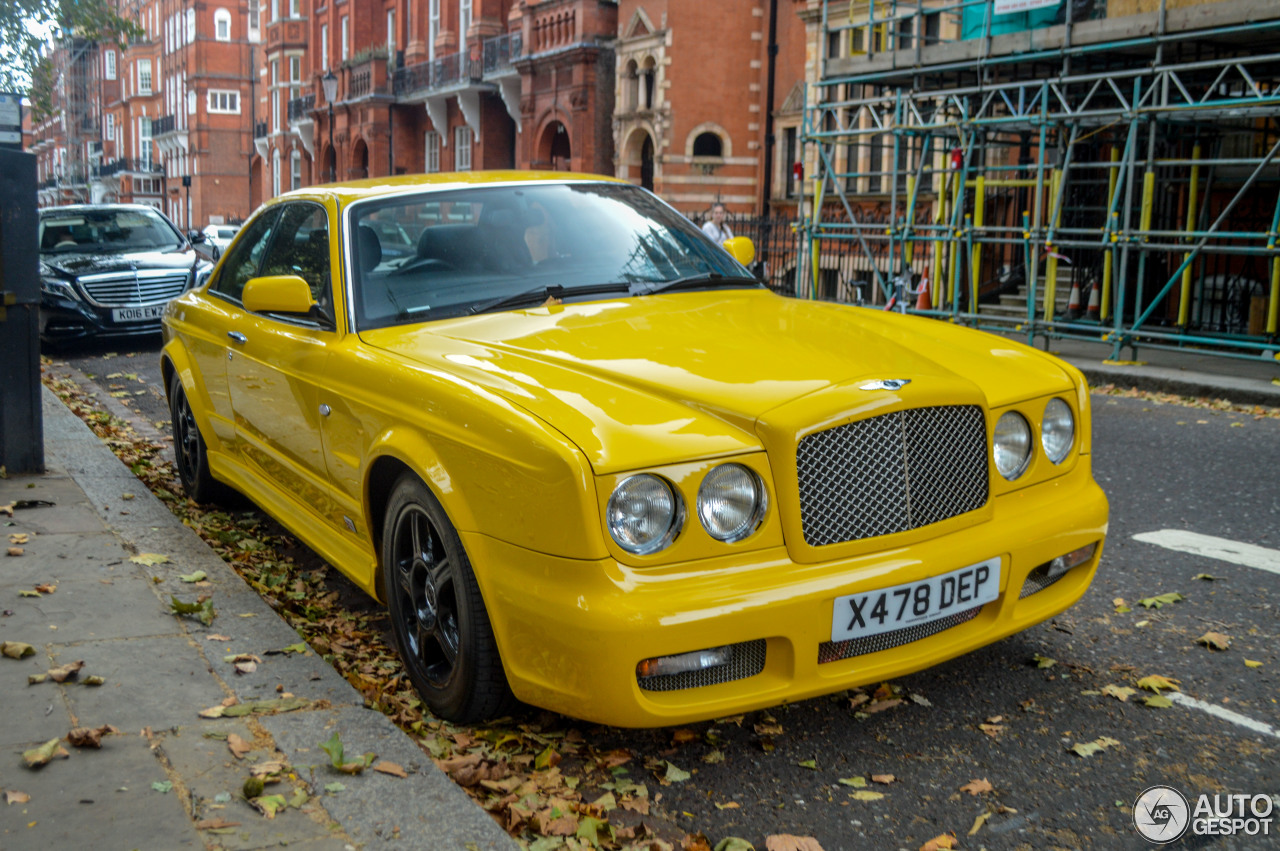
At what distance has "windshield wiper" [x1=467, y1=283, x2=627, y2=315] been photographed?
4.21m

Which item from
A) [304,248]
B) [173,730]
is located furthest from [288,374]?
[173,730]

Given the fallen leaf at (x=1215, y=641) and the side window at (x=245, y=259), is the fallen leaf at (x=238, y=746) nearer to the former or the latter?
the side window at (x=245, y=259)

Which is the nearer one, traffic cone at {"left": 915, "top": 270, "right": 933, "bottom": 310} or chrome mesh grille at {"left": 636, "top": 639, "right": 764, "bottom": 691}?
chrome mesh grille at {"left": 636, "top": 639, "right": 764, "bottom": 691}

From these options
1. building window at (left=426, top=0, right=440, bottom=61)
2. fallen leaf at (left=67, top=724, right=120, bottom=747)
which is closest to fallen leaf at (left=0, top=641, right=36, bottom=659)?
fallen leaf at (left=67, top=724, right=120, bottom=747)

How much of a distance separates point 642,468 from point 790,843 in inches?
38.0

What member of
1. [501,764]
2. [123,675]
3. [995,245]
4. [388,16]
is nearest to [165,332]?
[123,675]

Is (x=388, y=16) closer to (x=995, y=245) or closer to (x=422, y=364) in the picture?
(x=995, y=245)

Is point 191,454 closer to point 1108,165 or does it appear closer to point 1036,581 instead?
point 1036,581

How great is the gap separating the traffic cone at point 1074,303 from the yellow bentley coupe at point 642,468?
13.8 metres

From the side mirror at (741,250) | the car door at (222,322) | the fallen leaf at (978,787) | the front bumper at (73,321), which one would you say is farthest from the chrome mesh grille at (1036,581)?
the front bumper at (73,321)

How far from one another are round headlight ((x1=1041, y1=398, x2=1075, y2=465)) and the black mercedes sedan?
12050 mm

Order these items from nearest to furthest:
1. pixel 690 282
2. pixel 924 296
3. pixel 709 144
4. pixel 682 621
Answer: pixel 682 621 → pixel 690 282 → pixel 924 296 → pixel 709 144

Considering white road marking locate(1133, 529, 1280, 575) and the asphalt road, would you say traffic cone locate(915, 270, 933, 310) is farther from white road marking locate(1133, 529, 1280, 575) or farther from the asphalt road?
the asphalt road

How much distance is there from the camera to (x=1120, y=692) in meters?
3.73
